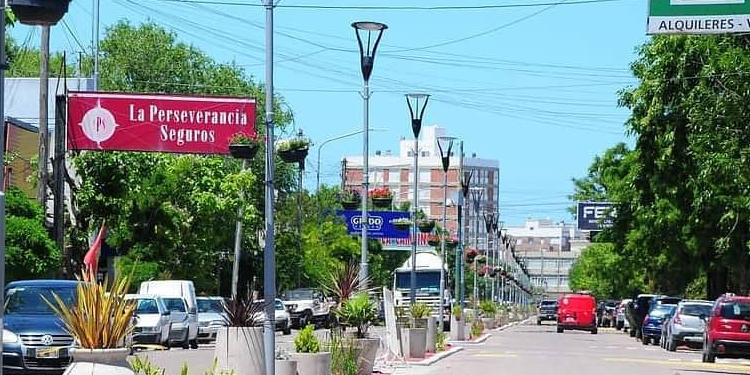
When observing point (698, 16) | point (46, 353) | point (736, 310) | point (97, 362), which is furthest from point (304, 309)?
point (97, 362)

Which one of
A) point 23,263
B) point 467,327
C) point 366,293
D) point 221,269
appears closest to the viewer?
point 366,293

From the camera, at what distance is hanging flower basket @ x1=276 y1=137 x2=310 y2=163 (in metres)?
22.9

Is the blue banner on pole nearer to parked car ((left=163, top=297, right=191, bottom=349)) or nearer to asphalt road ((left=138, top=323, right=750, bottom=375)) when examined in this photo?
asphalt road ((left=138, top=323, right=750, bottom=375))

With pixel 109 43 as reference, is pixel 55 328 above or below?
below

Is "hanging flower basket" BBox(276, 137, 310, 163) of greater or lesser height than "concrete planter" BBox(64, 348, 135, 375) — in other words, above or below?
above

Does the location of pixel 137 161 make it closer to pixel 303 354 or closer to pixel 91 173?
pixel 91 173

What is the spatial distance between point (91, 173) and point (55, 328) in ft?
69.7

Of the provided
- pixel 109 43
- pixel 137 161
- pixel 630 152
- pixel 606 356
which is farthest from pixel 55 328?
pixel 109 43

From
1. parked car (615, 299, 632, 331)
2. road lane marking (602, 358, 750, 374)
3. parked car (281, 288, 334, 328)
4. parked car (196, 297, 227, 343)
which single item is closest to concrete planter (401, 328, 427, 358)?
road lane marking (602, 358, 750, 374)

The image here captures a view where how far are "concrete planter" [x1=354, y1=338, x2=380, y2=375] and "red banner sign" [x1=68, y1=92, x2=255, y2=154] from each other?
41.3ft

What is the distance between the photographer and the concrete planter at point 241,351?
17984mm

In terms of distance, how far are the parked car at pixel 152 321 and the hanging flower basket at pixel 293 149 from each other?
35.3 feet

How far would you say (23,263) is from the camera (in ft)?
107

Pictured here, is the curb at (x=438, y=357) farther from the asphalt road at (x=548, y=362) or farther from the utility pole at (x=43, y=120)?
the utility pole at (x=43, y=120)
